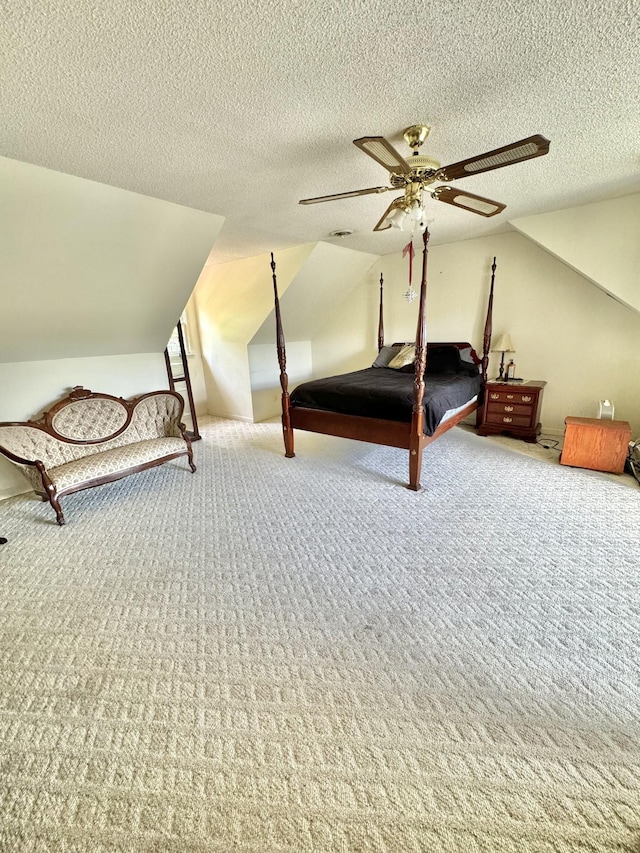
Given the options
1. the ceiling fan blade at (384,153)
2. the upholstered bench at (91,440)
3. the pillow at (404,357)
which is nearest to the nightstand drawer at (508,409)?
the pillow at (404,357)

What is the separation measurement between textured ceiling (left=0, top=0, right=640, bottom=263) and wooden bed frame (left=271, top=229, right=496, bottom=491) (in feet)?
2.47

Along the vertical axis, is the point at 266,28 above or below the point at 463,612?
above

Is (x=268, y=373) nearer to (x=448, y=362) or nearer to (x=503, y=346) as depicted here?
(x=448, y=362)

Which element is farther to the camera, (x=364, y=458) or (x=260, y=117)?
(x=364, y=458)

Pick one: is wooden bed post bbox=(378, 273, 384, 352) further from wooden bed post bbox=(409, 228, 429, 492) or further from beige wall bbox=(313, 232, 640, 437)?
wooden bed post bbox=(409, 228, 429, 492)

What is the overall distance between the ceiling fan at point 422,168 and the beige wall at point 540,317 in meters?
1.99

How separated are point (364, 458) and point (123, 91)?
9.68ft

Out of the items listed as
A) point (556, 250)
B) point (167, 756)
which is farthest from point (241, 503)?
point (556, 250)

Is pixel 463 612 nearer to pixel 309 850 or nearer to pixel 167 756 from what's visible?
pixel 309 850

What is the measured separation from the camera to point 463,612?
5.39 feet

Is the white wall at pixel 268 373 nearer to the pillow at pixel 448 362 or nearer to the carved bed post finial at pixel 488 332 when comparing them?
the pillow at pixel 448 362

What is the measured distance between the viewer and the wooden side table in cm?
289

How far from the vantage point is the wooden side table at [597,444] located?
9.48 feet

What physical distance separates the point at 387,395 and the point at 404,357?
147cm
